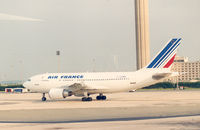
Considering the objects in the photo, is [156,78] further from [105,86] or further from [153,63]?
[105,86]

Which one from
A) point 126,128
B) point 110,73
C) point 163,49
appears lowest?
point 126,128

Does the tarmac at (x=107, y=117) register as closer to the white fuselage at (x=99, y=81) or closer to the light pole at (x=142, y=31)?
the white fuselage at (x=99, y=81)

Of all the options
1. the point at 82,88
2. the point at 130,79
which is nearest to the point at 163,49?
the point at 130,79

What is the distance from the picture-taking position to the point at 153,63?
126 ft

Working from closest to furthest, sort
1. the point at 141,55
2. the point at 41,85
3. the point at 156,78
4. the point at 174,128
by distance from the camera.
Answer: the point at 174,128 → the point at 156,78 → the point at 41,85 → the point at 141,55

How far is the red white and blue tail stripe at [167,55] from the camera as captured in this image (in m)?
38.2

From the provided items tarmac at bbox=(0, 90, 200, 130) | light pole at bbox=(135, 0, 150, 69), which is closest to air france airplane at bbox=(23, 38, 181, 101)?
tarmac at bbox=(0, 90, 200, 130)

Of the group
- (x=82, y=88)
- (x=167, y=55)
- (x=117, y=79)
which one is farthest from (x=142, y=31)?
(x=82, y=88)

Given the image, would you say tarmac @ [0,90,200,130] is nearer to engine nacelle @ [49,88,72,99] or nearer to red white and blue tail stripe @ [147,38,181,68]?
engine nacelle @ [49,88,72,99]

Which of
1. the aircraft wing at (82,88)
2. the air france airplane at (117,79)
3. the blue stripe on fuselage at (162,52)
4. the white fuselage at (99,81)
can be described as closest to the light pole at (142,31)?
the white fuselage at (99,81)

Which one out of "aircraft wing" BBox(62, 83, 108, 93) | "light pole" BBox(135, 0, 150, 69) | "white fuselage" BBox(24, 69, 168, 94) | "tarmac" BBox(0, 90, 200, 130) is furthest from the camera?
"light pole" BBox(135, 0, 150, 69)

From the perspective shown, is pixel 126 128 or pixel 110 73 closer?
pixel 126 128

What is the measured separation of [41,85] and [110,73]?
9.79 m

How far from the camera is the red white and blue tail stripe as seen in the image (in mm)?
38188
